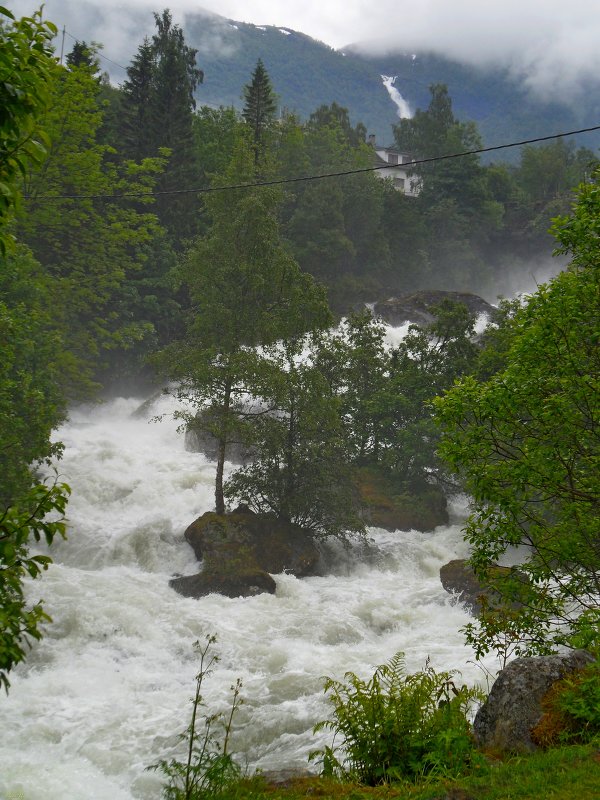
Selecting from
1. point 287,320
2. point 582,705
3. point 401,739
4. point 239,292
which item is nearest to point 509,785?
point 401,739

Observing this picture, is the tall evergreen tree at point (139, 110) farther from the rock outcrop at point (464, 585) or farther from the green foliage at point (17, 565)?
the green foliage at point (17, 565)

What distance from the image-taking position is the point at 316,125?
7344 centimetres

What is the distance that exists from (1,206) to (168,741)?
33.9ft

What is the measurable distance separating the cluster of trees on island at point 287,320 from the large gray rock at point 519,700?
45cm

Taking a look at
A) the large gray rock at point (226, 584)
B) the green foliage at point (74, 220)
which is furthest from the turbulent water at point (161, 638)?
the green foliage at point (74, 220)

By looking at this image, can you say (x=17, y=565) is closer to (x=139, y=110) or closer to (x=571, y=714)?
(x=571, y=714)

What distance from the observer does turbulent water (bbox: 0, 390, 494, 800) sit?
11.5m

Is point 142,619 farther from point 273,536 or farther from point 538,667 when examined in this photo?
point 538,667

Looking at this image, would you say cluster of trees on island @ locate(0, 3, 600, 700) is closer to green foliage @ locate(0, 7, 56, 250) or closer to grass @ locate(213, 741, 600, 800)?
green foliage @ locate(0, 7, 56, 250)

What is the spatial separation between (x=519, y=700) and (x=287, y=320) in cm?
1607

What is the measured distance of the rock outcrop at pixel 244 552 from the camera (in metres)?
19.4

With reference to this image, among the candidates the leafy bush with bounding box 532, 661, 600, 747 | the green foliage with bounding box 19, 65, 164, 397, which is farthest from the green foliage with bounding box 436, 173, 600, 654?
the green foliage with bounding box 19, 65, 164, 397

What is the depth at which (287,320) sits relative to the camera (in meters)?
22.5

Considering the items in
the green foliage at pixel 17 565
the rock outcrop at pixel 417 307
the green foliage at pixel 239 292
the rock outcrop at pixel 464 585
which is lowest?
the green foliage at pixel 17 565
